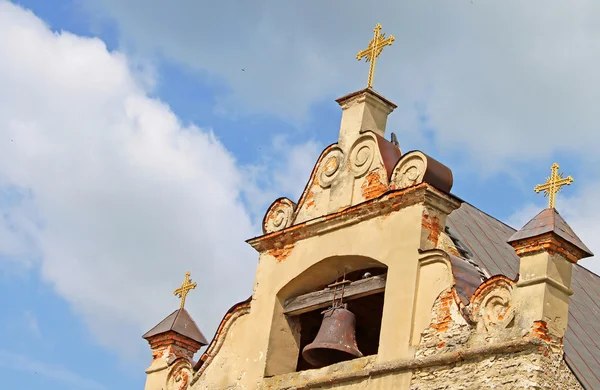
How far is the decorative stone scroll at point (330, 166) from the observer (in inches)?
634

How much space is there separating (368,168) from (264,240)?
184cm

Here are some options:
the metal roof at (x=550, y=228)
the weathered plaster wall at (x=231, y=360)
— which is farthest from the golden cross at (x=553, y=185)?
the weathered plaster wall at (x=231, y=360)

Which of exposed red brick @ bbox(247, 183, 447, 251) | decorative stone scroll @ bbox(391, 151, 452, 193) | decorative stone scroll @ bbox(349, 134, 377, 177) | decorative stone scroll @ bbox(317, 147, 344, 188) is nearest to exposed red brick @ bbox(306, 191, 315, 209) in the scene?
decorative stone scroll @ bbox(317, 147, 344, 188)

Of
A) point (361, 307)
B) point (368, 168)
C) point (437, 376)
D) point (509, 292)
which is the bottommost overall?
point (437, 376)

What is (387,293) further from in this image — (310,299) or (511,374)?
(511,374)

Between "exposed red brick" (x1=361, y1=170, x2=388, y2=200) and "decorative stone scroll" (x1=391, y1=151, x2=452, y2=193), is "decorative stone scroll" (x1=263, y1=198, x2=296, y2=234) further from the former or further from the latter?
"decorative stone scroll" (x1=391, y1=151, x2=452, y2=193)

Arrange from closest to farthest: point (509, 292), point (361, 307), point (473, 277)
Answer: point (509, 292) → point (473, 277) → point (361, 307)

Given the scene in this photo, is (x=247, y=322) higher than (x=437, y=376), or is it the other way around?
(x=247, y=322)

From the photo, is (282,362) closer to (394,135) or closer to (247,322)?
(247,322)

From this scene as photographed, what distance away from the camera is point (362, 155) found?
52.0 feet

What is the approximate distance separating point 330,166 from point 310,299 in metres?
1.76

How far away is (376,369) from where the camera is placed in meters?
13.9

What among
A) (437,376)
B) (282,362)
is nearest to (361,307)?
(282,362)

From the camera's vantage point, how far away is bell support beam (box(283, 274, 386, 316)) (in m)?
14.9
